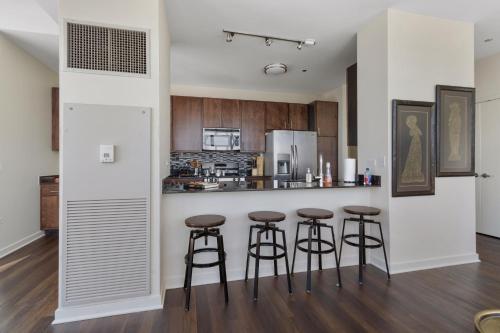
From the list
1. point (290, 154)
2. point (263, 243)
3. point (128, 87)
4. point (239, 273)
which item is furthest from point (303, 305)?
point (290, 154)

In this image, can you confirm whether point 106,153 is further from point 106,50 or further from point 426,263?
point 426,263

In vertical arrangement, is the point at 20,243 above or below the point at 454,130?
below

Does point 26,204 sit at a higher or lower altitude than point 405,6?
lower

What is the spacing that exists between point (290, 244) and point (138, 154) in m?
1.77

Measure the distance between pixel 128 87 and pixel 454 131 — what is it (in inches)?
136

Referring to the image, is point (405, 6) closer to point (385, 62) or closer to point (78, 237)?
point (385, 62)

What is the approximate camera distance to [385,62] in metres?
2.55

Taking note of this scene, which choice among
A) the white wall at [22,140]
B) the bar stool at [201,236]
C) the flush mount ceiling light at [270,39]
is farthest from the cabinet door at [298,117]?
the white wall at [22,140]

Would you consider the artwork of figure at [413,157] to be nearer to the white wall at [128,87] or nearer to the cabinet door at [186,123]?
the white wall at [128,87]

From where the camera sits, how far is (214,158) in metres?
5.13

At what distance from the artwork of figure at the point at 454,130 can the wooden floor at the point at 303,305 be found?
126cm

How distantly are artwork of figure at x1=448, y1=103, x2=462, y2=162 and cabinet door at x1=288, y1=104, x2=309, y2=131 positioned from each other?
8.99ft

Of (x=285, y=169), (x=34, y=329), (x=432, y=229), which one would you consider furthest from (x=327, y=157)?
(x=34, y=329)

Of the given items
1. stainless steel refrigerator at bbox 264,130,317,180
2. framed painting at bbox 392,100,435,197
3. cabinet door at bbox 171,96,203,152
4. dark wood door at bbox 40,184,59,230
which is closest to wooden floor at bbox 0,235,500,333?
framed painting at bbox 392,100,435,197
